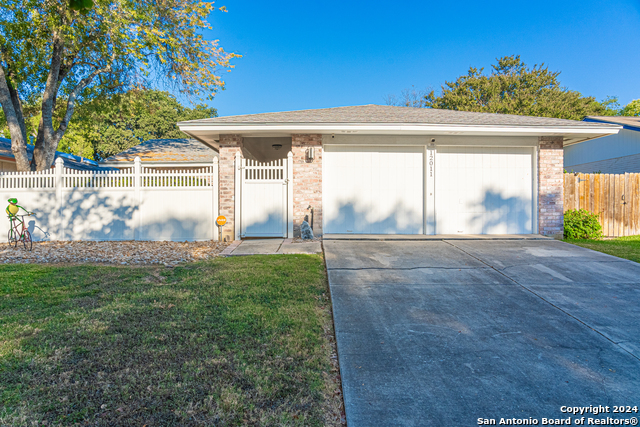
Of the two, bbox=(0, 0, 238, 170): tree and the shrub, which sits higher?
bbox=(0, 0, 238, 170): tree

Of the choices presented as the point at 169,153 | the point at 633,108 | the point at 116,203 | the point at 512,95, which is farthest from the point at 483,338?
the point at 633,108

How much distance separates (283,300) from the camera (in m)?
4.12

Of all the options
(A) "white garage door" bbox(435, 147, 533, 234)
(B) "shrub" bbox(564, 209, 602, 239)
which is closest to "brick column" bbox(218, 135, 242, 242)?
(A) "white garage door" bbox(435, 147, 533, 234)

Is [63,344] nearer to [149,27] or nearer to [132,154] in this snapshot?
[149,27]

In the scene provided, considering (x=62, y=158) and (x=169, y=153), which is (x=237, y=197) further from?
(x=62, y=158)

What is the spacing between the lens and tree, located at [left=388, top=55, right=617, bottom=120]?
26859mm

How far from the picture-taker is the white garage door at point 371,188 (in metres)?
8.99

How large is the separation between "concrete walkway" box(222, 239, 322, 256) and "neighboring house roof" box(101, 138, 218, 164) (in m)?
7.53

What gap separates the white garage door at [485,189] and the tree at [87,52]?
8452mm

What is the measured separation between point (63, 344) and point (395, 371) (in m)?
2.70

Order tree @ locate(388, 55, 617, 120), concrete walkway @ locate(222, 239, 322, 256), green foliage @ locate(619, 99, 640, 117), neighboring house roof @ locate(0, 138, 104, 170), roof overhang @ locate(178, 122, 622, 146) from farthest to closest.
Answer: green foliage @ locate(619, 99, 640, 117)
tree @ locate(388, 55, 617, 120)
neighboring house roof @ locate(0, 138, 104, 170)
roof overhang @ locate(178, 122, 622, 146)
concrete walkway @ locate(222, 239, 322, 256)

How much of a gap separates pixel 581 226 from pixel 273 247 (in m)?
7.50

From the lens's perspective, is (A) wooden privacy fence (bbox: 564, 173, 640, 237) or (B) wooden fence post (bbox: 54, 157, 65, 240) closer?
(B) wooden fence post (bbox: 54, 157, 65, 240)

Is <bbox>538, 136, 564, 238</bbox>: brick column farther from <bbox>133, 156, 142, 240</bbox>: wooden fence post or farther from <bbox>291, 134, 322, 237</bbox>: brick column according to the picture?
<bbox>133, 156, 142, 240</bbox>: wooden fence post
